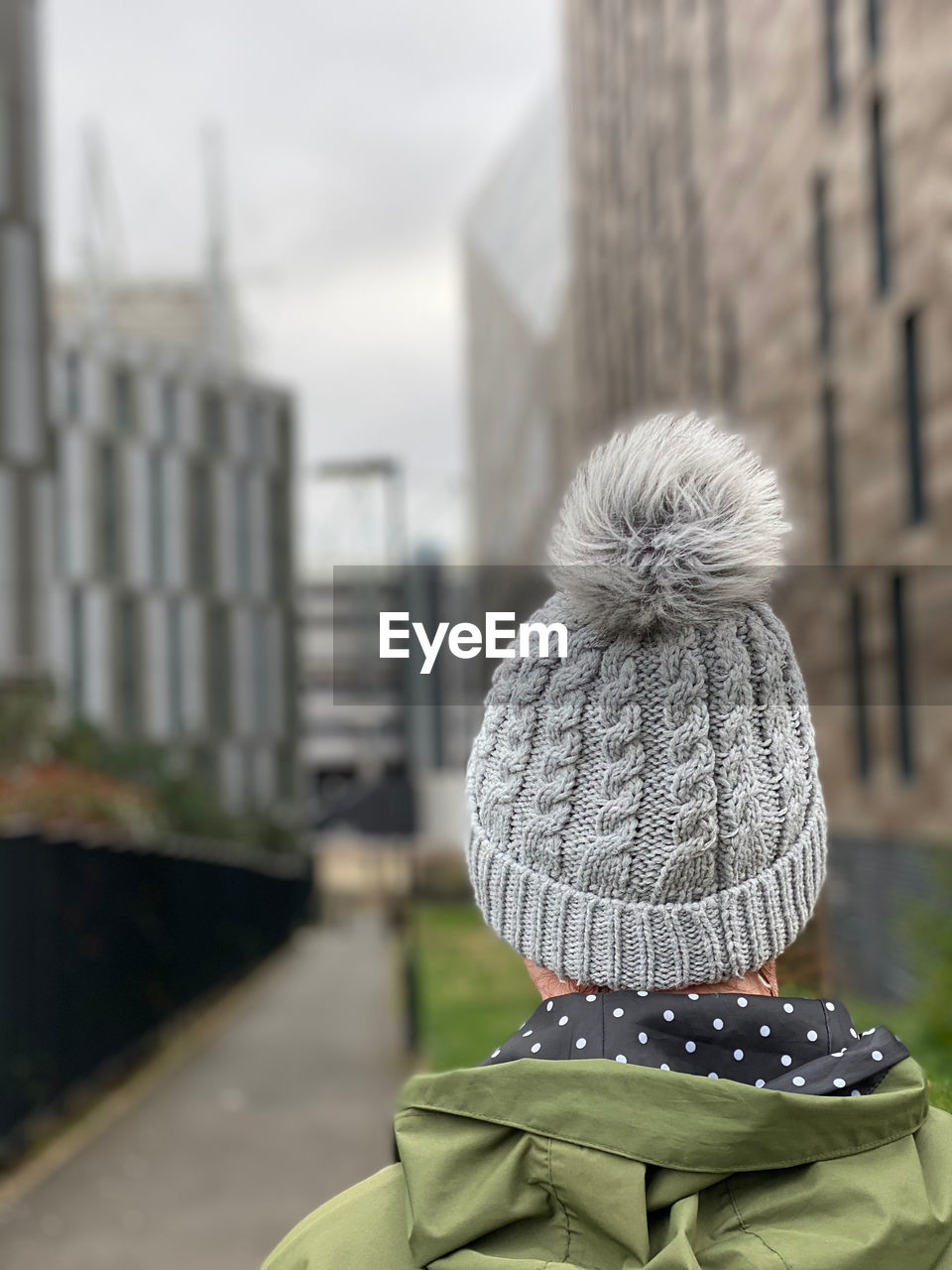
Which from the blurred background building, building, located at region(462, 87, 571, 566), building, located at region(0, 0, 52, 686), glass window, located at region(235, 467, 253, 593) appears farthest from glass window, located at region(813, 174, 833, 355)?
glass window, located at region(235, 467, 253, 593)

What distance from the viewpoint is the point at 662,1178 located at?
1.17 meters

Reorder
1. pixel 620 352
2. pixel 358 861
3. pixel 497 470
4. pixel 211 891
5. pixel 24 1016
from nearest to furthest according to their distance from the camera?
pixel 24 1016
pixel 211 891
pixel 620 352
pixel 497 470
pixel 358 861

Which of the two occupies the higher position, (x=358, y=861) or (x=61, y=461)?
(x=61, y=461)

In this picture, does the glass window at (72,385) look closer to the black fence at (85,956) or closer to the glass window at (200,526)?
the glass window at (200,526)

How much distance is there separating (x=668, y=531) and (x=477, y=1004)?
6.92 metres

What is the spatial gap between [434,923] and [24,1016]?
8964mm

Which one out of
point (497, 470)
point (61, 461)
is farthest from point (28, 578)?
point (61, 461)

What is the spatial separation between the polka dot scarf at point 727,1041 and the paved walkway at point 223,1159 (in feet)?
15.0

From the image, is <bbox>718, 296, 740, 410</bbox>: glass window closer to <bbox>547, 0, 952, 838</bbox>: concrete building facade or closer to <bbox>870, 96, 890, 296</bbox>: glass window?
<bbox>547, 0, 952, 838</bbox>: concrete building facade

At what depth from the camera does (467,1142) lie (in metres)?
1.20

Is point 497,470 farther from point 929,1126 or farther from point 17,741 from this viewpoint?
point 929,1126

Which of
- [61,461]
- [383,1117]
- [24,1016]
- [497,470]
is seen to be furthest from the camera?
[61,461]

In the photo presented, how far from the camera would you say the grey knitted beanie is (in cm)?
129

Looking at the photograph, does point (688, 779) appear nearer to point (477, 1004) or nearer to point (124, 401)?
point (477, 1004)
